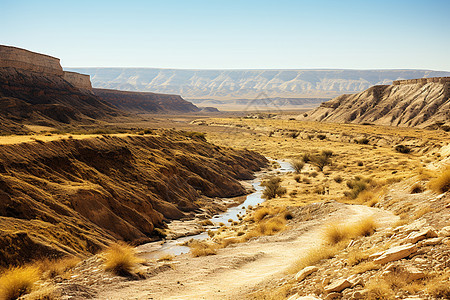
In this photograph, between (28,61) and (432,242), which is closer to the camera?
(432,242)

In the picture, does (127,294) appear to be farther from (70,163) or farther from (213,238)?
(70,163)

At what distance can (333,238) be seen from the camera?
40.8 ft

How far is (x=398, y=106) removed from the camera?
94062 mm

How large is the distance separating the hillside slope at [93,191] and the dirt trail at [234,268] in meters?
4.53

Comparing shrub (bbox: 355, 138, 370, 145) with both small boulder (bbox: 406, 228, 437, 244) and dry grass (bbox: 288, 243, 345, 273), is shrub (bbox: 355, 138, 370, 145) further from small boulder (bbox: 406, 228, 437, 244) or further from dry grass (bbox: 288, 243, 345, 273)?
small boulder (bbox: 406, 228, 437, 244)

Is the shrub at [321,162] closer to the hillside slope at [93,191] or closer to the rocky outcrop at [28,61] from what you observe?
the hillside slope at [93,191]

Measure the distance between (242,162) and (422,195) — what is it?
2880 centimetres

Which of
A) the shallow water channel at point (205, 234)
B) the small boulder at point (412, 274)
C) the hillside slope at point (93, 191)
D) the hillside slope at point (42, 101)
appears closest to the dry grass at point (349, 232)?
the small boulder at point (412, 274)

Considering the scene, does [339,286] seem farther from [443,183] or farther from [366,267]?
[443,183]

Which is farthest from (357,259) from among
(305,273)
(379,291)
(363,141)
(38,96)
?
(38,96)

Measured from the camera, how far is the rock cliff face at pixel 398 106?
275ft

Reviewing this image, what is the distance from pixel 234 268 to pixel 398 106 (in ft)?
307

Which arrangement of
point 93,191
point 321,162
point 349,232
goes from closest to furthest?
point 349,232, point 93,191, point 321,162

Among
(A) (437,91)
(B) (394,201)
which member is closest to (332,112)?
(A) (437,91)
